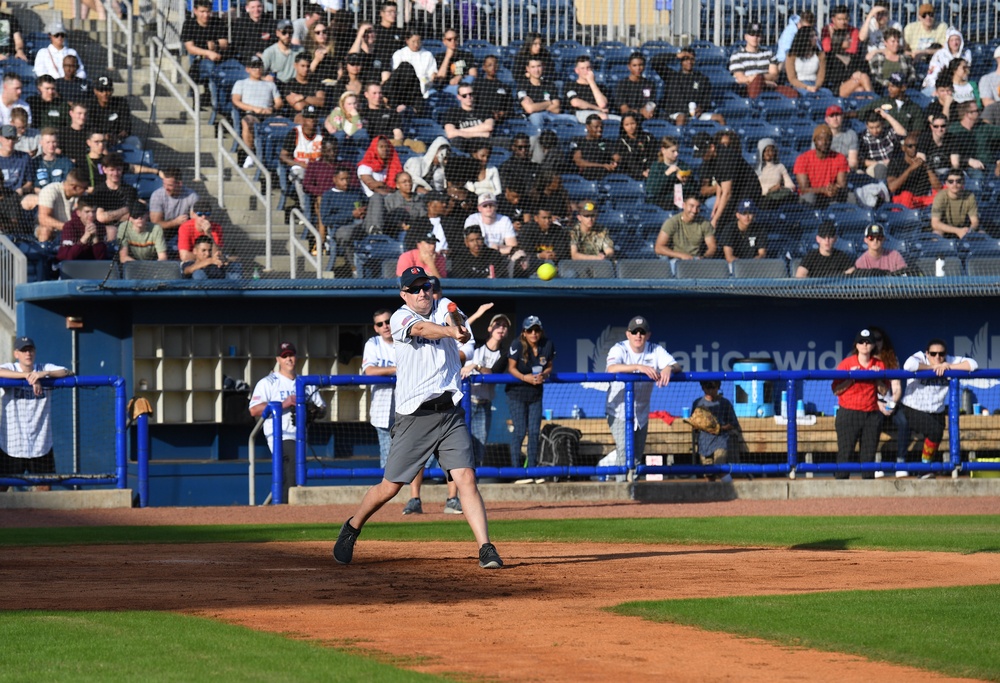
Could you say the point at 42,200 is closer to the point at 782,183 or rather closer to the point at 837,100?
the point at 782,183

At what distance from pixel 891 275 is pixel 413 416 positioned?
32.2 ft

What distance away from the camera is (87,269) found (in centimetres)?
1548

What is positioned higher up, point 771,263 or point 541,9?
point 541,9

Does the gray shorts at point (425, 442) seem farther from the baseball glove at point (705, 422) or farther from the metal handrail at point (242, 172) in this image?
the metal handrail at point (242, 172)

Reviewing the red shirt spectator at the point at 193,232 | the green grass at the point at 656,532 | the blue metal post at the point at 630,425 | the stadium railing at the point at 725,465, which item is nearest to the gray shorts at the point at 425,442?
the green grass at the point at 656,532

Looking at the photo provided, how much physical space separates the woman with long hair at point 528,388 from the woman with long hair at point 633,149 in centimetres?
522

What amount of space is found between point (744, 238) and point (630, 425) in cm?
452

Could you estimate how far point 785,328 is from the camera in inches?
681

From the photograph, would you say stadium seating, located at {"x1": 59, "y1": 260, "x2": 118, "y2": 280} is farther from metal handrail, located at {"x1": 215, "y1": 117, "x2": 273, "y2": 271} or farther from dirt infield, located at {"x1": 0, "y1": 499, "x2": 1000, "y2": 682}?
dirt infield, located at {"x1": 0, "y1": 499, "x2": 1000, "y2": 682}

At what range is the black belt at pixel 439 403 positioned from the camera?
8188 mm

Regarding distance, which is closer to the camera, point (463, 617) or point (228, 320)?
point (463, 617)

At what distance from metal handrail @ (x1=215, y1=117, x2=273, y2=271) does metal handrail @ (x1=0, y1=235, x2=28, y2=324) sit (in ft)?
8.39

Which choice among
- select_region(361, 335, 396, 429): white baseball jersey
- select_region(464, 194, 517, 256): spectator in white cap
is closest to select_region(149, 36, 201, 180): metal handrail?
select_region(464, 194, 517, 256): spectator in white cap

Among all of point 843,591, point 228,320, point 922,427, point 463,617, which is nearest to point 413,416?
point 463,617
